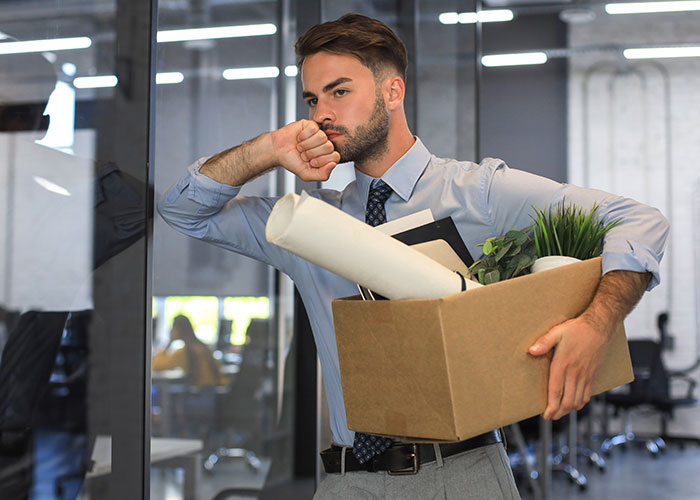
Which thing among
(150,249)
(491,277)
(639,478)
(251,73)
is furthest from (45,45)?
(639,478)

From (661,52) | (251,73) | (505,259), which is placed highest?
(661,52)

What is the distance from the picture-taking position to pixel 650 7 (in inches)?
269

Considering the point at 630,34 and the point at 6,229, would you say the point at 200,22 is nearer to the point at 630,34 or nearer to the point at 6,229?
the point at 6,229

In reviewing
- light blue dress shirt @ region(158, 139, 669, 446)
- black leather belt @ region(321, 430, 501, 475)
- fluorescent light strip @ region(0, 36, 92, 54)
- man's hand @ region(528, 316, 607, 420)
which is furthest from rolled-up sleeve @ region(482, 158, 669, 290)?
fluorescent light strip @ region(0, 36, 92, 54)

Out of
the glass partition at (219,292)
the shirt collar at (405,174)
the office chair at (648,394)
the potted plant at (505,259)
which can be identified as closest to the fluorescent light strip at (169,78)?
the glass partition at (219,292)

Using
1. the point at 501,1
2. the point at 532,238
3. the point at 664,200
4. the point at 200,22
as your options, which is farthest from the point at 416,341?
A: the point at 664,200

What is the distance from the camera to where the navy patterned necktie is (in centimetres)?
146

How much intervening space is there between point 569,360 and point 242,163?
2.43 feet

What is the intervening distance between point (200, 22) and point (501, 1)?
621 centimetres

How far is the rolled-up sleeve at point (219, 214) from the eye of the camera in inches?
61.2

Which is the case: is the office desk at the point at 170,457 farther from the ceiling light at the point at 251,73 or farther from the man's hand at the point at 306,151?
the ceiling light at the point at 251,73

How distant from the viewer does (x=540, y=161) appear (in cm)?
833

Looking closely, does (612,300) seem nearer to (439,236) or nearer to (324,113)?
(439,236)

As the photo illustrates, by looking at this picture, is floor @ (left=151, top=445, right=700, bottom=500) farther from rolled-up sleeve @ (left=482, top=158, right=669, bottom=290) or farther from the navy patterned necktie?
rolled-up sleeve @ (left=482, top=158, right=669, bottom=290)
